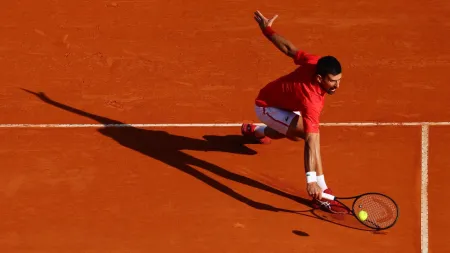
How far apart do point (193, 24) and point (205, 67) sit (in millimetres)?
1161

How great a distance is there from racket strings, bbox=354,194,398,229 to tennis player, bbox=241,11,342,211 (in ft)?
1.02

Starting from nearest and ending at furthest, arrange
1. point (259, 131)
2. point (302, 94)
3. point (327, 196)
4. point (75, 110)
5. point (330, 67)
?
point (330, 67), point (327, 196), point (302, 94), point (259, 131), point (75, 110)

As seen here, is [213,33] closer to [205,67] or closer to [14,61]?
[205,67]

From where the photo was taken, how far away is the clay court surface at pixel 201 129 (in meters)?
9.91

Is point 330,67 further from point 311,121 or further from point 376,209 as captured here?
point 376,209

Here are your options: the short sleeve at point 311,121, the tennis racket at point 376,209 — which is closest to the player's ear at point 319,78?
the short sleeve at point 311,121

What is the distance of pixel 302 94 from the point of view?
31.6ft

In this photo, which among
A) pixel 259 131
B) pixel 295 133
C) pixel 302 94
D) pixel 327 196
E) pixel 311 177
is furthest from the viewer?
pixel 259 131

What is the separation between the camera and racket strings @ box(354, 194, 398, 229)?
979cm

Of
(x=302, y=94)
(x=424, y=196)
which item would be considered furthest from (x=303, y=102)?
(x=424, y=196)

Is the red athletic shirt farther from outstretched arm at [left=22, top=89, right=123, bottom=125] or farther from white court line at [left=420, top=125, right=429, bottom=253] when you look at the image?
outstretched arm at [left=22, top=89, right=123, bottom=125]

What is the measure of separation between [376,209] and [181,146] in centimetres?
288

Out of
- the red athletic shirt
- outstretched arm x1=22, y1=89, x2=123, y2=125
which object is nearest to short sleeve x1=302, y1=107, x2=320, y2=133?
the red athletic shirt

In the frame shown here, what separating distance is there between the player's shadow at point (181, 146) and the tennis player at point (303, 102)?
592mm
